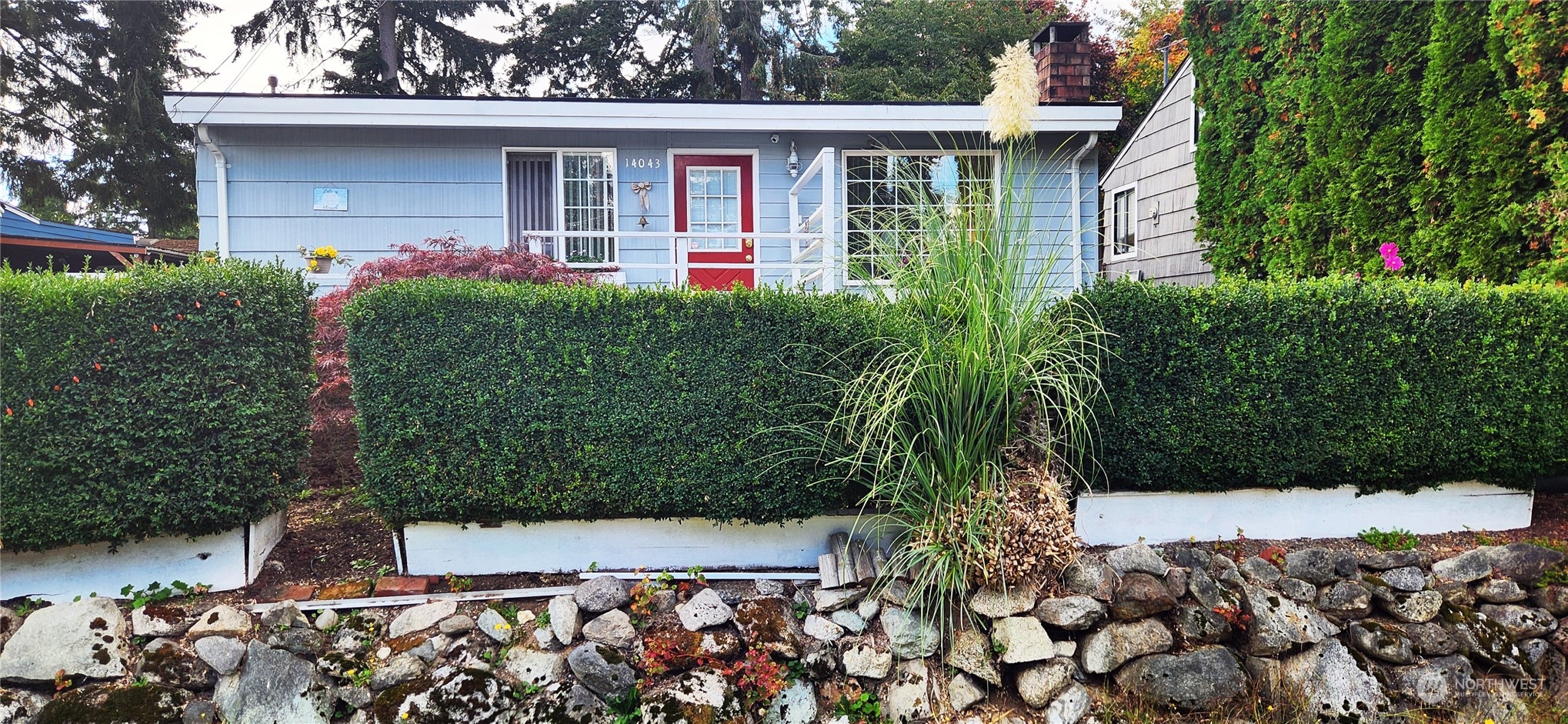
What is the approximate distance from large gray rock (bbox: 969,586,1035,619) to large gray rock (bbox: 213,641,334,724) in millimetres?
2639

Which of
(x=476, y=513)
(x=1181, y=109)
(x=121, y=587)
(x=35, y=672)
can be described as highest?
(x=1181, y=109)

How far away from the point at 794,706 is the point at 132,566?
2941mm

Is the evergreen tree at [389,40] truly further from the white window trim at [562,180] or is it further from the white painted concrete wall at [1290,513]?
the white painted concrete wall at [1290,513]

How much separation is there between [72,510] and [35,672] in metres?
0.61

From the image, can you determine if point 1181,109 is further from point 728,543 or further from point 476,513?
point 476,513

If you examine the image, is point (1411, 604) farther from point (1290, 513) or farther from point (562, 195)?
point (562, 195)

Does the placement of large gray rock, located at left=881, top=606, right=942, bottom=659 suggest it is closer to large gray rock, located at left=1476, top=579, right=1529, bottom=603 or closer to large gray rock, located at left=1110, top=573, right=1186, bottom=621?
large gray rock, located at left=1110, top=573, right=1186, bottom=621

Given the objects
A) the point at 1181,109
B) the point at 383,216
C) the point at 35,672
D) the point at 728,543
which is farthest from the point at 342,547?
the point at 1181,109

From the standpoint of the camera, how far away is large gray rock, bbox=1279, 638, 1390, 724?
10.6 ft

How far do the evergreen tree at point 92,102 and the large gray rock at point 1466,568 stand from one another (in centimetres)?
1603

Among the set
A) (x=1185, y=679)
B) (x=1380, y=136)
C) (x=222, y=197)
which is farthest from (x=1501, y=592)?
(x=222, y=197)

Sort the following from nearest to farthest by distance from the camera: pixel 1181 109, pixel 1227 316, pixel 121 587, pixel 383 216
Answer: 1. pixel 121 587
2. pixel 1227 316
3. pixel 383 216
4. pixel 1181 109

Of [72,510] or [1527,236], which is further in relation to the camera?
[1527,236]

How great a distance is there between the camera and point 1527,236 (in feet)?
14.6
